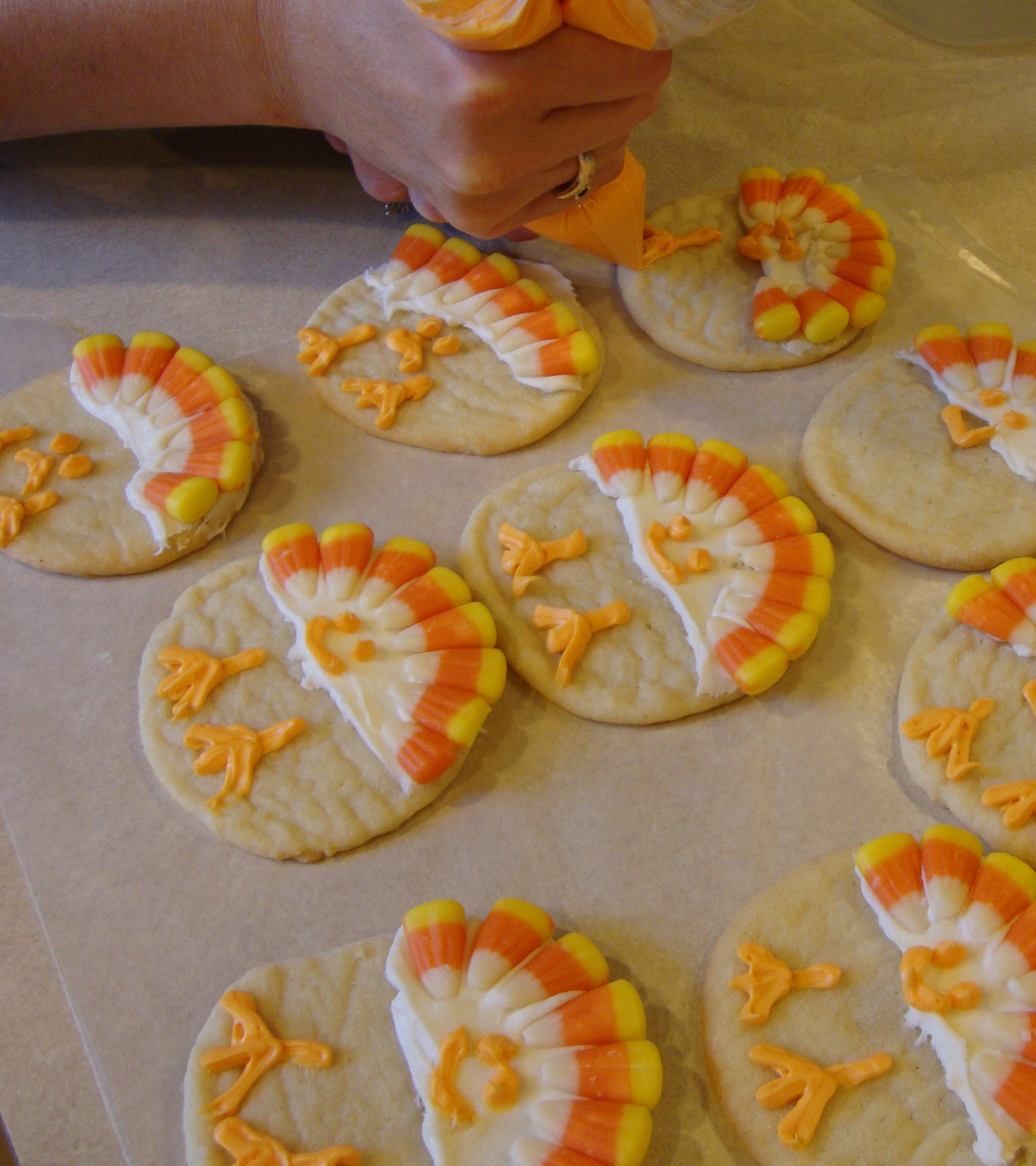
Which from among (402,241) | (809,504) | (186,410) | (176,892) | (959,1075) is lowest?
(959,1075)

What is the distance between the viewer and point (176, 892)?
1.48 metres

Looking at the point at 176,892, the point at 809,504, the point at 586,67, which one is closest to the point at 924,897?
the point at 809,504

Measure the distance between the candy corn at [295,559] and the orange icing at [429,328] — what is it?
497 mm

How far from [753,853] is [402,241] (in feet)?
4.46

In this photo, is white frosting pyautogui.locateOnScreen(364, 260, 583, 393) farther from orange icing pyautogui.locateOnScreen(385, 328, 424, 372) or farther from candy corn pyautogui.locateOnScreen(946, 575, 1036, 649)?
candy corn pyautogui.locateOnScreen(946, 575, 1036, 649)

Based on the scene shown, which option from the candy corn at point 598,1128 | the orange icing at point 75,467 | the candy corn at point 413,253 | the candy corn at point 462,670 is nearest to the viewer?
the candy corn at point 598,1128

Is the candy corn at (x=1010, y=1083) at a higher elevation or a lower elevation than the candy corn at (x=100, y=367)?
lower

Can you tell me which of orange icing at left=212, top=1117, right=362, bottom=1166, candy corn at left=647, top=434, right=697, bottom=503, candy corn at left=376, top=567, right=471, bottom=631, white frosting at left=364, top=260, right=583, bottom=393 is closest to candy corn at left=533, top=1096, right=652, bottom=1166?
orange icing at left=212, top=1117, right=362, bottom=1166

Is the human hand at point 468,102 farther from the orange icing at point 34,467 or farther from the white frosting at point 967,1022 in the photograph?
the white frosting at point 967,1022

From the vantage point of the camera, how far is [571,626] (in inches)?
62.9

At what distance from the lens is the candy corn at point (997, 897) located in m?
1.36

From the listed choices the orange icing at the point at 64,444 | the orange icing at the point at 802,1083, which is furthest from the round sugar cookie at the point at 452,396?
the orange icing at the point at 802,1083

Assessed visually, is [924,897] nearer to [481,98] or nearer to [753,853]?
[753,853]

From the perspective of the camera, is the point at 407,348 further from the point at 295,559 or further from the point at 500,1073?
the point at 500,1073
